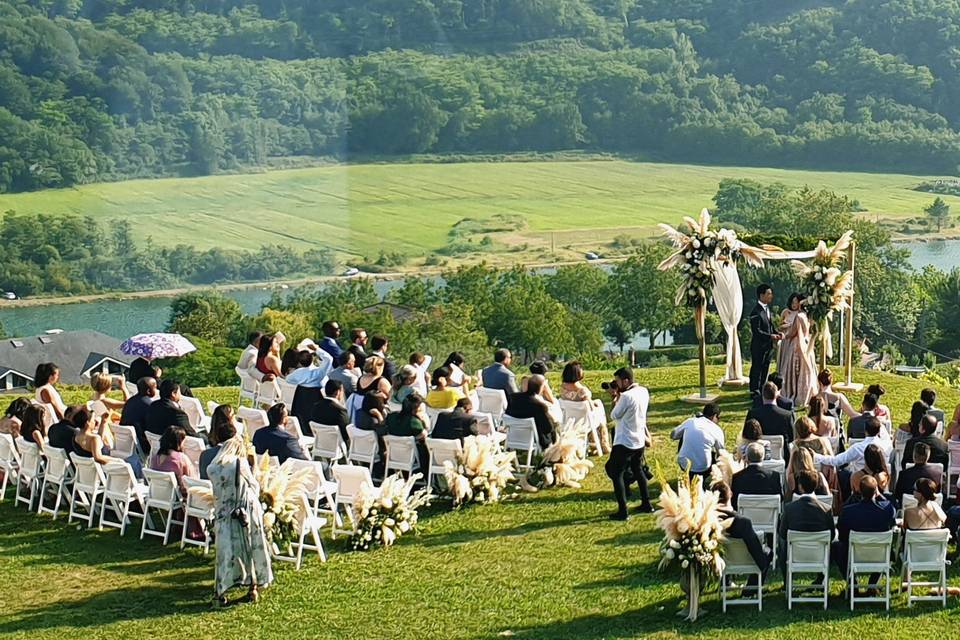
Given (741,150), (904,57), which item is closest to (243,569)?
(741,150)

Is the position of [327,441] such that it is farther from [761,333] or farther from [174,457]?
[761,333]

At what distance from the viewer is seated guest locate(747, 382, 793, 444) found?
12656mm

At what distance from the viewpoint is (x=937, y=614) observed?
31.5ft

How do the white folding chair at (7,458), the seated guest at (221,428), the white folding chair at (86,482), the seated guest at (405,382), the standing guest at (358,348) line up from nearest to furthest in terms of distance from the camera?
the seated guest at (221,428), the white folding chair at (86,482), the white folding chair at (7,458), the seated guest at (405,382), the standing guest at (358,348)

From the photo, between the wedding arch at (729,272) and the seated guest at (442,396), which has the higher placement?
the wedding arch at (729,272)

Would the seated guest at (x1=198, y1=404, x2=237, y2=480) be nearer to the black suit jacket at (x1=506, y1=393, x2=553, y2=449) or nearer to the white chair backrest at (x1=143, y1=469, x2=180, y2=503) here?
the white chair backrest at (x1=143, y1=469, x2=180, y2=503)

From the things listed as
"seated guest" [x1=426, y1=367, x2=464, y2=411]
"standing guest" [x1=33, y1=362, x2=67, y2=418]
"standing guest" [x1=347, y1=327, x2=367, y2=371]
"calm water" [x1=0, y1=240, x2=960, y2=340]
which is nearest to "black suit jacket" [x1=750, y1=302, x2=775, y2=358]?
"seated guest" [x1=426, y1=367, x2=464, y2=411]

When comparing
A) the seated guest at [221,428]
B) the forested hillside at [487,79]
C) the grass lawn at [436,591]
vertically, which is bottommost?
the grass lawn at [436,591]

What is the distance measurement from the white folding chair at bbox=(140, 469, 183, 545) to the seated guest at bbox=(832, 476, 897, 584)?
17.6 feet

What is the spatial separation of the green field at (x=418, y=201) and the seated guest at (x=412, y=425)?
382 ft

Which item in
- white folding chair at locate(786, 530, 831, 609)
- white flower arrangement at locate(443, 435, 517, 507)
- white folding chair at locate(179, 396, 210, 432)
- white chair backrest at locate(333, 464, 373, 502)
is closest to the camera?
white folding chair at locate(786, 530, 831, 609)

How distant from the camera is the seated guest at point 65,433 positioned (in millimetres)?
12422

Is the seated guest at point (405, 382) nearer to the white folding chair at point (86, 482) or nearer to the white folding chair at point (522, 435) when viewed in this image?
the white folding chair at point (522, 435)

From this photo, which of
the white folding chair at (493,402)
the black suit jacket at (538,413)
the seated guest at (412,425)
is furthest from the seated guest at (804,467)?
the white folding chair at (493,402)
